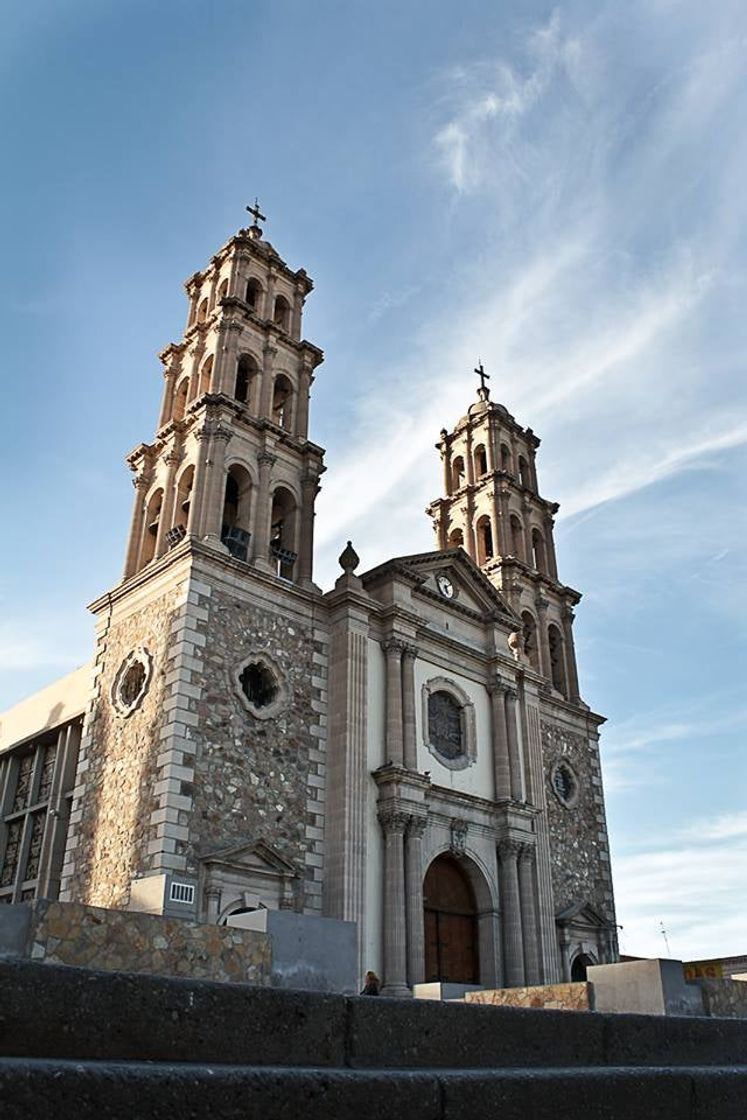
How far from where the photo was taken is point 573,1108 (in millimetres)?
4676

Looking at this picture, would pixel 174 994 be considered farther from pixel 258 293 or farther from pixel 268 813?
pixel 258 293

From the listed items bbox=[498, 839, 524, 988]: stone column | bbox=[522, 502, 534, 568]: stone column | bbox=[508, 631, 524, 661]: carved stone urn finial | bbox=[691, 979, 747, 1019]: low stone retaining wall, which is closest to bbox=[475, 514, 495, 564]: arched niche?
bbox=[522, 502, 534, 568]: stone column

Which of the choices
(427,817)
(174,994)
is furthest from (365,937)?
(174,994)

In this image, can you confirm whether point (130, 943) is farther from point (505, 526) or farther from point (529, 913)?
point (505, 526)

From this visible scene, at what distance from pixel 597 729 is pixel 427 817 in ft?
32.5

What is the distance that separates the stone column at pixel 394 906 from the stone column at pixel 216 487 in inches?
297

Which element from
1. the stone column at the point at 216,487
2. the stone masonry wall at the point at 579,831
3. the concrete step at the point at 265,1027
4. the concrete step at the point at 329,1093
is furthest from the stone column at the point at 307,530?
the concrete step at the point at 329,1093

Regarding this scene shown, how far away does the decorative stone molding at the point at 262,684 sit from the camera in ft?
61.6

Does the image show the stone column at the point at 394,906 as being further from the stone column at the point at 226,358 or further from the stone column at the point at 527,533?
the stone column at the point at 527,533

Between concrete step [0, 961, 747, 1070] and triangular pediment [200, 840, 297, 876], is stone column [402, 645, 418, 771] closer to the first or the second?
triangular pediment [200, 840, 297, 876]

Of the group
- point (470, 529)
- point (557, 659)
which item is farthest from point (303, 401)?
point (557, 659)

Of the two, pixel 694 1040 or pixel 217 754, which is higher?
pixel 217 754

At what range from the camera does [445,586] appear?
25.1 m

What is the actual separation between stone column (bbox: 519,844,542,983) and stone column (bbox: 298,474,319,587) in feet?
29.0
